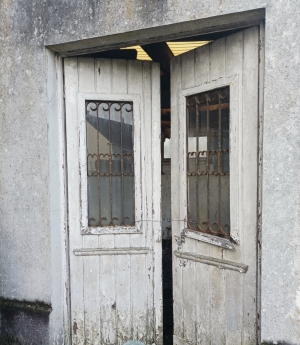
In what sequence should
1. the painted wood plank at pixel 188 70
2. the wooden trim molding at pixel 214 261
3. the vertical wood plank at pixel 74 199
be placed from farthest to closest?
the vertical wood plank at pixel 74 199
the painted wood plank at pixel 188 70
the wooden trim molding at pixel 214 261

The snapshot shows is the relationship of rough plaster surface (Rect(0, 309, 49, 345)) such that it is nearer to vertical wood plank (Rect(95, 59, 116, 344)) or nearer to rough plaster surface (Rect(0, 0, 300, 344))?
rough plaster surface (Rect(0, 0, 300, 344))

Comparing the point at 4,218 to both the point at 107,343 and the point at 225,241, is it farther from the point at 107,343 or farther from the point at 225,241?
the point at 225,241

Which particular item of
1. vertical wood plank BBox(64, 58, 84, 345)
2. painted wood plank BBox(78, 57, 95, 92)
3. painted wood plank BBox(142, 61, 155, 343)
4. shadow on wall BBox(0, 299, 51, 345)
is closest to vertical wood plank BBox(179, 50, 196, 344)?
painted wood plank BBox(142, 61, 155, 343)

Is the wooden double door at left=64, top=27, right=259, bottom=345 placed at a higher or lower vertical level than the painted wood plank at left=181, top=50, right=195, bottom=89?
lower

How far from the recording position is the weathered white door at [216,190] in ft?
7.14

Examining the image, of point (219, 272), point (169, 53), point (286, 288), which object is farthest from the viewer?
point (169, 53)

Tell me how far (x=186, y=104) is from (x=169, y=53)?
89 cm

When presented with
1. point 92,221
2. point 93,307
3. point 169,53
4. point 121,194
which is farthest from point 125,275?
point 169,53

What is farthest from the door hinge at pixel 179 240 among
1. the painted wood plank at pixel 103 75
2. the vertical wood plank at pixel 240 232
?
the painted wood plank at pixel 103 75

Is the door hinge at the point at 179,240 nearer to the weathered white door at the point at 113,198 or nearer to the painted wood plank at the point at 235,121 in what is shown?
the weathered white door at the point at 113,198

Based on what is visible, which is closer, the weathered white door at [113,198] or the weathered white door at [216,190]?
the weathered white door at [216,190]

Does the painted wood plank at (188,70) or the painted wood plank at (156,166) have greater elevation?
the painted wood plank at (188,70)

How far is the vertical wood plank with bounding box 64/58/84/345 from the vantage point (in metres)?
2.62

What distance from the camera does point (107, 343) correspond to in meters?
2.81
